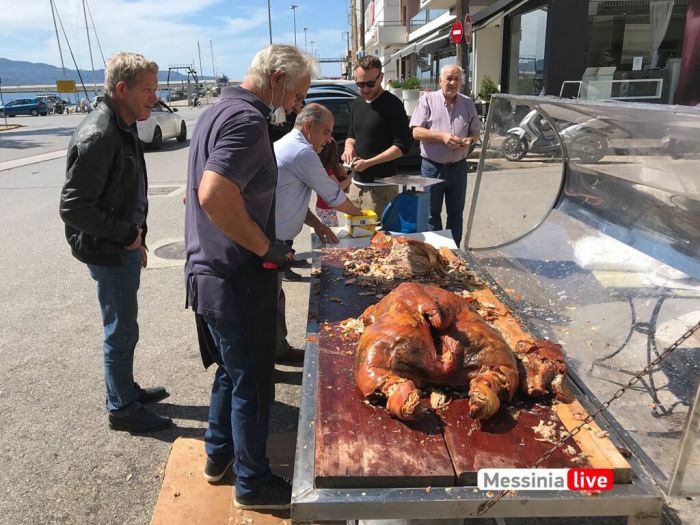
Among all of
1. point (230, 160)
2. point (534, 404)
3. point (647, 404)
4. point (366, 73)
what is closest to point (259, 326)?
point (230, 160)

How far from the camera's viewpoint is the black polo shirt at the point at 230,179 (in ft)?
6.96

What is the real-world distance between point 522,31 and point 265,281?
17878mm

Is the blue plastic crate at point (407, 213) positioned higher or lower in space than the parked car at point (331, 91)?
lower

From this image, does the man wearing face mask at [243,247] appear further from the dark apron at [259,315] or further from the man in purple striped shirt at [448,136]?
the man in purple striped shirt at [448,136]

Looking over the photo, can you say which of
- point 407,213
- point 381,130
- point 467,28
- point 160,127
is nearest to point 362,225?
point 407,213

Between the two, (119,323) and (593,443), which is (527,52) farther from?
(593,443)

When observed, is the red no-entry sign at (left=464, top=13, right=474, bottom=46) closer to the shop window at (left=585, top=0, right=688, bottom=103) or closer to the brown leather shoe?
the shop window at (left=585, top=0, right=688, bottom=103)

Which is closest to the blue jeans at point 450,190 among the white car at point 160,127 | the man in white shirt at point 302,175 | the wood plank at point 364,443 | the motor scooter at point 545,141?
the motor scooter at point 545,141

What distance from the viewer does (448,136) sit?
16.9 feet

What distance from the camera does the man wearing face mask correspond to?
2.12 meters

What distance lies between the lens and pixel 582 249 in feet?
10.4

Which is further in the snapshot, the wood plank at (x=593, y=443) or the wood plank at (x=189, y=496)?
the wood plank at (x=189, y=496)

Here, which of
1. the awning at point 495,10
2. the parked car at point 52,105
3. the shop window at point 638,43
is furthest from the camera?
the parked car at point 52,105

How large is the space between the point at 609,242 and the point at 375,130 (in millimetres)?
2673
